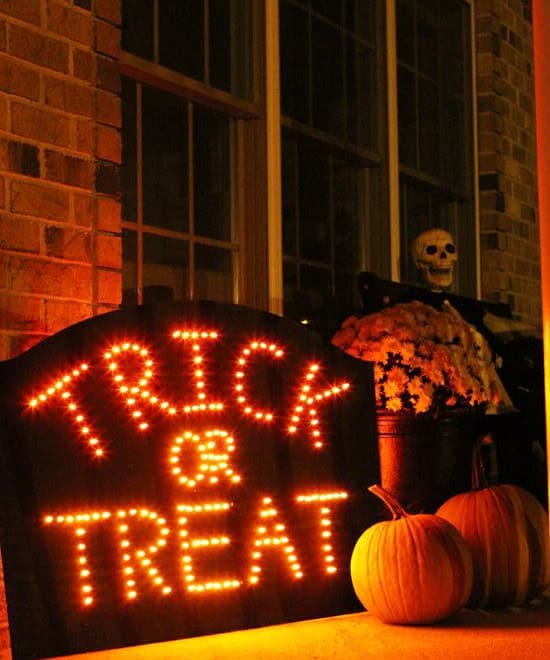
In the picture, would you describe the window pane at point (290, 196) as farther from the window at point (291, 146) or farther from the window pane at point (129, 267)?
the window pane at point (129, 267)

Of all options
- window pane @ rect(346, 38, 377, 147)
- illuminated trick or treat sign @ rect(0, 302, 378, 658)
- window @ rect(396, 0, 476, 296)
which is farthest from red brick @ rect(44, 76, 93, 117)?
window @ rect(396, 0, 476, 296)

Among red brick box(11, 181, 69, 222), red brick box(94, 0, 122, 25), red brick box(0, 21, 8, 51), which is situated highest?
red brick box(94, 0, 122, 25)

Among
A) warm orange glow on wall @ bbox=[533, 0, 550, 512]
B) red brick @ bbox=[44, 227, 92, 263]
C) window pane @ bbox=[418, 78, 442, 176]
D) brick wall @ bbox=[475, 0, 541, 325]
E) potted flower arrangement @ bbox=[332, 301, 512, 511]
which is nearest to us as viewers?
warm orange glow on wall @ bbox=[533, 0, 550, 512]

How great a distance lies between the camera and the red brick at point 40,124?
2.69 m

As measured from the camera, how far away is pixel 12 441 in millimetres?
2266

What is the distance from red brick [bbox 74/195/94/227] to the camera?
9.29ft

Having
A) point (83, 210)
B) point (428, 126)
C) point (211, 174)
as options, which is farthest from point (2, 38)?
point (428, 126)

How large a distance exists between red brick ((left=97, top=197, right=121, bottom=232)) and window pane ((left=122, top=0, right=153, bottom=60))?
0.57 meters

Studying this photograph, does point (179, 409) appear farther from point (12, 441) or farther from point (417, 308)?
point (417, 308)

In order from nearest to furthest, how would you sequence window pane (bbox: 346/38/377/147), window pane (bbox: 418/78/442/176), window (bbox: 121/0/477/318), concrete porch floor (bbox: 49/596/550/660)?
concrete porch floor (bbox: 49/596/550/660) → window (bbox: 121/0/477/318) → window pane (bbox: 346/38/377/147) → window pane (bbox: 418/78/442/176)

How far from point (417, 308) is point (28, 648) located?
1577mm

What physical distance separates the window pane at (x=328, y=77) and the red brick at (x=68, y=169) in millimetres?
1460

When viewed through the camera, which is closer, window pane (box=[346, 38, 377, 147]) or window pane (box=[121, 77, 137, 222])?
window pane (box=[121, 77, 137, 222])

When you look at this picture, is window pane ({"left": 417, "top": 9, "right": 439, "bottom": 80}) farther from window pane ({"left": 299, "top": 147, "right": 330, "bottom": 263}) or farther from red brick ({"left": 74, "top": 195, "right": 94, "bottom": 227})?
red brick ({"left": 74, "top": 195, "right": 94, "bottom": 227})
